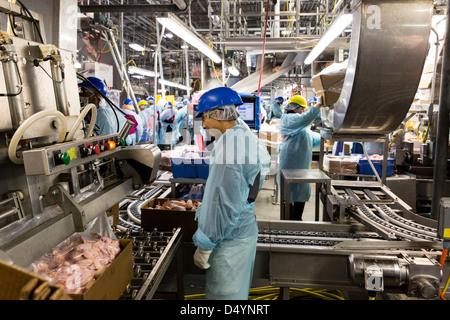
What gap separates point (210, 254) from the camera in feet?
6.52

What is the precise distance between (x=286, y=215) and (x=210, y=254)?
1.48 meters

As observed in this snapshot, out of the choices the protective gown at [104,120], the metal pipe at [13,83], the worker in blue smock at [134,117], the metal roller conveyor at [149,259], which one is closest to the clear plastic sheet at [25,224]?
the metal pipe at [13,83]

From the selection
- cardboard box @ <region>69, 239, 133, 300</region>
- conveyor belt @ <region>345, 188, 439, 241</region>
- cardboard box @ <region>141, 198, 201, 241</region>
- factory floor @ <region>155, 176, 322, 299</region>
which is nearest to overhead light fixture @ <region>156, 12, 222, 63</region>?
cardboard box @ <region>141, 198, 201, 241</region>

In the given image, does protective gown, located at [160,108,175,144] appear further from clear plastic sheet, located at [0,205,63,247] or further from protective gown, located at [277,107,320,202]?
clear plastic sheet, located at [0,205,63,247]

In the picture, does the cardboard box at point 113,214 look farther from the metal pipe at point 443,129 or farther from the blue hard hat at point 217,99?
the metal pipe at point 443,129

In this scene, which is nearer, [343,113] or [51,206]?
[51,206]

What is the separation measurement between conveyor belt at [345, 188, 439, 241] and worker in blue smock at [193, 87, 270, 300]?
1135mm

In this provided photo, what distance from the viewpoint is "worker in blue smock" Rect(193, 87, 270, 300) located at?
5.95ft

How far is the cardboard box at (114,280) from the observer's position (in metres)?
1.07

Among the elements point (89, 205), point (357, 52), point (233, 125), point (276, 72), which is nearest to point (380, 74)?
point (357, 52)

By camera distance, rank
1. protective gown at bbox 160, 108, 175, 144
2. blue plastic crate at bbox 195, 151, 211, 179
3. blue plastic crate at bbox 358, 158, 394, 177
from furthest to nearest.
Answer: protective gown at bbox 160, 108, 175, 144, blue plastic crate at bbox 358, 158, 394, 177, blue plastic crate at bbox 195, 151, 211, 179

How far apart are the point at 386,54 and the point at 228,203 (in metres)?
1.43

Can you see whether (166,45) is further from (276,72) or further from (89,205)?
(89,205)

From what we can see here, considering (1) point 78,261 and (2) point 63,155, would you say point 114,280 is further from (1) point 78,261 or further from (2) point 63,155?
(2) point 63,155
